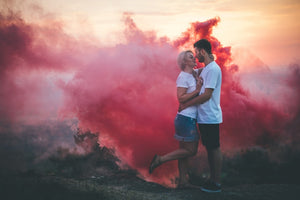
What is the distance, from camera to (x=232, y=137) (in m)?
9.44

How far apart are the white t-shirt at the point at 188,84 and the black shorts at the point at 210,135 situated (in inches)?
12.8

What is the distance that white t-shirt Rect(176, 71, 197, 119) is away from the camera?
5523 mm

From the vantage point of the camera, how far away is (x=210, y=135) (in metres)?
5.55

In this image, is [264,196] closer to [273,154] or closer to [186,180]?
[186,180]

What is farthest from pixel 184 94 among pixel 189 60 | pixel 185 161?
pixel 185 161

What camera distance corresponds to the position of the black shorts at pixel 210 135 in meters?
5.54

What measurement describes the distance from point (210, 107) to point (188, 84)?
0.63 m

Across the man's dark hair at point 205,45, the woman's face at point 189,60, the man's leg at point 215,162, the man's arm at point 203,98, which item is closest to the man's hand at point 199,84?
the man's arm at point 203,98

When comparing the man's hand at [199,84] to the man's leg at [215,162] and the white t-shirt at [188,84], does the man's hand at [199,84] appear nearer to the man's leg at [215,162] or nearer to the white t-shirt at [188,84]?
the white t-shirt at [188,84]

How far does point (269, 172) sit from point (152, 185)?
14.0 ft

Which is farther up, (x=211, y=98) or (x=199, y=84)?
(x=199, y=84)

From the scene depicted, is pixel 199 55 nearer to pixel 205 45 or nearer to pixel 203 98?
pixel 205 45

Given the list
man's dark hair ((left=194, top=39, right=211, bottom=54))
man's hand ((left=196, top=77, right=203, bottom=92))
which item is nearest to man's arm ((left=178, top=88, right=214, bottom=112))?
man's hand ((left=196, top=77, right=203, bottom=92))

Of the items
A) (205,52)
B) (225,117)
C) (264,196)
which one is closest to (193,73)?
(205,52)
